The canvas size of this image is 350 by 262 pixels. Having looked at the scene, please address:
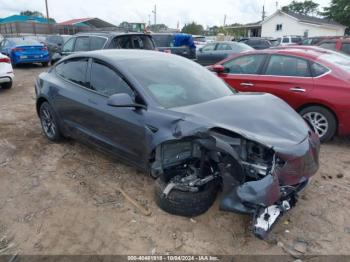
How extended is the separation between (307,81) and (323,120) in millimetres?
690

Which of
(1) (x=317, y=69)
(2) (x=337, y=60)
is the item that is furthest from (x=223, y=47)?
(1) (x=317, y=69)

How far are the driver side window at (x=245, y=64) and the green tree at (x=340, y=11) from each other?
152 ft

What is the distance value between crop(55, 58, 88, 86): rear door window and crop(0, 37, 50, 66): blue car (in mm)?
10575

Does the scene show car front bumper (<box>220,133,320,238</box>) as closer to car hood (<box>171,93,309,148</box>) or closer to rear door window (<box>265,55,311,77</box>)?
car hood (<box>171,93,309,148</box>)

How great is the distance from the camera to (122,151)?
12.4 ft

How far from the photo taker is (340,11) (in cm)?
4575

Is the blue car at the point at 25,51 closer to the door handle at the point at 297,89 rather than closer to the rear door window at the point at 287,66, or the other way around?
the rear door window at the point at 287,66

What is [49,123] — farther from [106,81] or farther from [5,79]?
[5,79]

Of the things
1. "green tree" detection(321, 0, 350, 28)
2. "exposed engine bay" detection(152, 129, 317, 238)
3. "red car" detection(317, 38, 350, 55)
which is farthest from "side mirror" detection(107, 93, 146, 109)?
"green tree" detection(321, 0, 350, 28)

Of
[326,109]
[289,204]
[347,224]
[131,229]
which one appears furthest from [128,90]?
[326,109]

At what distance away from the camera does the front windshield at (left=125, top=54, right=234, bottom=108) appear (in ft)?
11.8

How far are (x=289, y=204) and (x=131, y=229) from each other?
4.87 ft

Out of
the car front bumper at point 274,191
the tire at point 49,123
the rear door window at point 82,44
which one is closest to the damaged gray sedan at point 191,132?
the car front bumper at point 274,191

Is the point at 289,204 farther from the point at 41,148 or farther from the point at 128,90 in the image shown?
the point at 41,148
